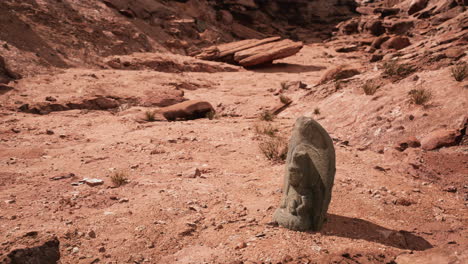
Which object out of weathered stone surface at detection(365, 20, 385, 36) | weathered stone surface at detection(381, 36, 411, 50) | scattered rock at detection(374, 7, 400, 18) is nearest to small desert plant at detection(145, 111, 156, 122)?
weathered stone surface at detection(381, 36, 411, 50)

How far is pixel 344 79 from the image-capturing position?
9.23m

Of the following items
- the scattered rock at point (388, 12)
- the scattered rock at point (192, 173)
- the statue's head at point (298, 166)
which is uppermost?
the scattered rock at point (388, 12)

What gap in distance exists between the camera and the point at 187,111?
Answer: 8.86m

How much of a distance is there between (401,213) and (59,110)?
8.02 m

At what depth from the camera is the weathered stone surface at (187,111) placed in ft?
28.8

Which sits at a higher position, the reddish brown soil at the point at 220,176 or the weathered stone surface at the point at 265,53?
the weathered stone surface at the point at 265,53

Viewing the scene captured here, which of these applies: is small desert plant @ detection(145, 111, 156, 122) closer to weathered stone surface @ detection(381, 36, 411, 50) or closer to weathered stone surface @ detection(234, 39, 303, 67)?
weathered stone surface @ detection(234, 39, 303, 67)

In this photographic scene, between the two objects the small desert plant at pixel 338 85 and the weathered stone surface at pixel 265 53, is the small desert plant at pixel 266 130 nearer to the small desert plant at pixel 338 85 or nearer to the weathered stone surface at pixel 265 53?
the small desert plant at pixel 338 85

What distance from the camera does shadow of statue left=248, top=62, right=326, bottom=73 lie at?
15.0m

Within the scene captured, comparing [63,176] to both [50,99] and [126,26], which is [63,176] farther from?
[126,26]

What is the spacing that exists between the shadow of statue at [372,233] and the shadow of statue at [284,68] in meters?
11.7

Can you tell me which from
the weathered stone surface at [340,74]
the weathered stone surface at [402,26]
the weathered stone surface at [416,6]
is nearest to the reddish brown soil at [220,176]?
the weathered stone surface at [340,74]

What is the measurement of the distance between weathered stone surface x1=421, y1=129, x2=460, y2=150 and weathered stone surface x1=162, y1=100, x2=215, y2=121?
5057 millimetres

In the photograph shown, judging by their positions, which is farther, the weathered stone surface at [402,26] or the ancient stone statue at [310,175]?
the weathered stone surface at [402,26]
